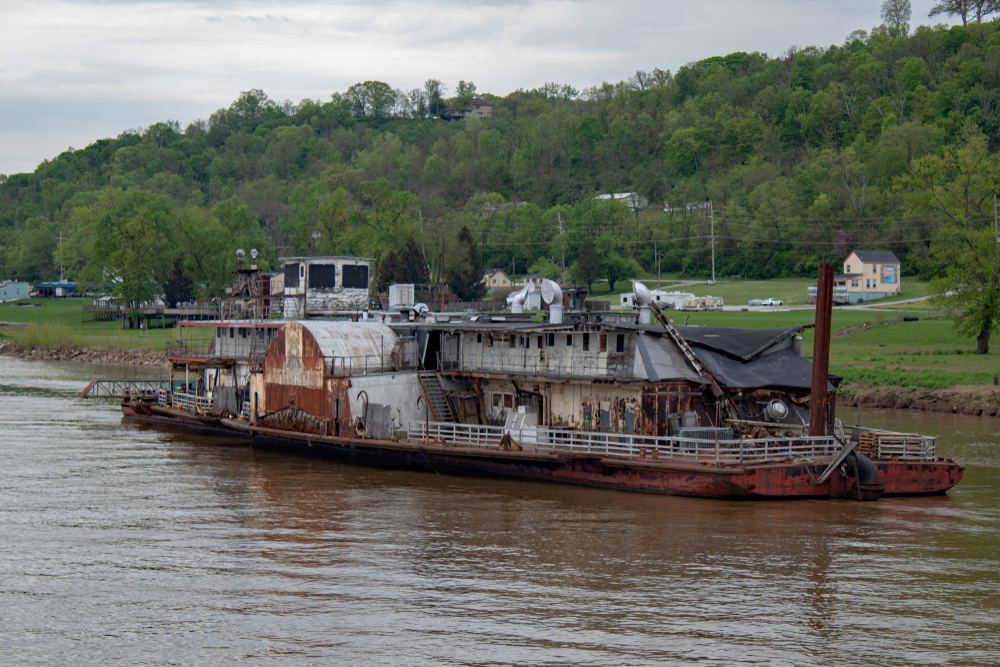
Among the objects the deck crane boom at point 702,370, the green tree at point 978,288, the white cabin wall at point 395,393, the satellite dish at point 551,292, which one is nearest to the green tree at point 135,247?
the white cabin wall at point 395,393

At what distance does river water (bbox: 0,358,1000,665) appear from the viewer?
56.5 ft

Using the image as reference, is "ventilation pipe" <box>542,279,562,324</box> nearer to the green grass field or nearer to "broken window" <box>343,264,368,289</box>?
"broken window" <box>343,264,368,289</box>

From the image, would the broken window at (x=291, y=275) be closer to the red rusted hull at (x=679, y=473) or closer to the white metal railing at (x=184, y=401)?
the white metal railing at (x=184, y=401)

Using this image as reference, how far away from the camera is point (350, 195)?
151750 mm

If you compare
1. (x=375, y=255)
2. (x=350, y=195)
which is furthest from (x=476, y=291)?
(x=350, y=195)

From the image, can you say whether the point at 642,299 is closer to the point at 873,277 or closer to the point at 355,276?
the point at 355,276

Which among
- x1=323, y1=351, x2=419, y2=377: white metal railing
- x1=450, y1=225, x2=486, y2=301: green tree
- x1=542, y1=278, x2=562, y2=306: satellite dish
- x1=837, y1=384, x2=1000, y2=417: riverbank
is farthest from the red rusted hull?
x1=450, y1=225, x2=486, y2=301: green tree

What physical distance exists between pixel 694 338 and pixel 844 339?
3901 centimetres

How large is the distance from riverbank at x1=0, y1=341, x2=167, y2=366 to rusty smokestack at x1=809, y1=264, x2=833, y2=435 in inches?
2547

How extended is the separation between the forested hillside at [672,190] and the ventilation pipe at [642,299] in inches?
1599

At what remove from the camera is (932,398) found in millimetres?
50500

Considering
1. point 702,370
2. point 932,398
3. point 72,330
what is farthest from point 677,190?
point 702,370

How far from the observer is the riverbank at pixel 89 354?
277ft

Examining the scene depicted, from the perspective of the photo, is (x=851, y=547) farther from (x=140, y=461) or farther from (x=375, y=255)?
(x=375, y=255)
